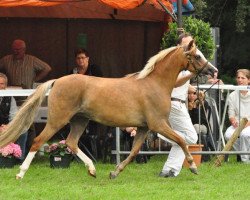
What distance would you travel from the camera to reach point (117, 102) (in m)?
9.95

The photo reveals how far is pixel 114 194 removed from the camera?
8859mm

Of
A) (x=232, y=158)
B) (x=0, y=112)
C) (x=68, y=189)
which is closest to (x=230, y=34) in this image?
(x=232, y=158)

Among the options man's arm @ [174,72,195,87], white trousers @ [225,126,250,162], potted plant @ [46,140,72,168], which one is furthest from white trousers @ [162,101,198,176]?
white trousers @ [225,126,250,162]

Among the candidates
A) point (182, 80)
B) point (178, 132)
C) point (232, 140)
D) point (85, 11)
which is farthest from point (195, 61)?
point (85, 11)

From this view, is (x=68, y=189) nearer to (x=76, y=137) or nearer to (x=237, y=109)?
(x=76, y=137)

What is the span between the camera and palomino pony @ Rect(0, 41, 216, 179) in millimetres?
9953

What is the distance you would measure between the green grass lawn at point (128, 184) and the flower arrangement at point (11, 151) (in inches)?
8.5

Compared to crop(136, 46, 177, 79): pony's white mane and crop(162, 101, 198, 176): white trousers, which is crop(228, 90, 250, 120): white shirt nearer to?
crop(162, 101, 198, 176): white trousers

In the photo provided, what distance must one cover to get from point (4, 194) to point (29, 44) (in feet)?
24.6

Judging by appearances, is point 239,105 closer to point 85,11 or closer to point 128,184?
point 128,184

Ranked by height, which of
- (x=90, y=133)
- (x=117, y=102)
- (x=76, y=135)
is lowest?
(x=90, y=133)

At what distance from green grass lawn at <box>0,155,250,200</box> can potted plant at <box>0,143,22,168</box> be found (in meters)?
0.17

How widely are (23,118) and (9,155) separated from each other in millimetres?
1273

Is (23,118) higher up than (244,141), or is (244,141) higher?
(23,118)
